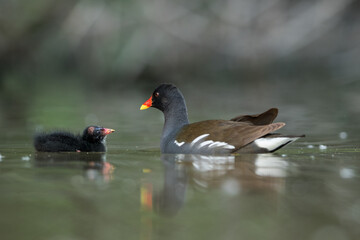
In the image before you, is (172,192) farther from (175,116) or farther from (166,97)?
(166,97)

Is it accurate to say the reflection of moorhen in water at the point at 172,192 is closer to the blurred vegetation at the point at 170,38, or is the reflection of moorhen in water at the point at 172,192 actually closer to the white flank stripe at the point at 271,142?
the white flank stripe at the point at 271,142

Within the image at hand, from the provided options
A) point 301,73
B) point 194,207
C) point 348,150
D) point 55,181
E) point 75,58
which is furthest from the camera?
point 75,58

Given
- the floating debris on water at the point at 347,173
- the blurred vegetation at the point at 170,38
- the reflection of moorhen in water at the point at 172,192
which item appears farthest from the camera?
the blurred vegetation at the point at 170,38

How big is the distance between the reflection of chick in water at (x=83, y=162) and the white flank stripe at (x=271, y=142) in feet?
5.82

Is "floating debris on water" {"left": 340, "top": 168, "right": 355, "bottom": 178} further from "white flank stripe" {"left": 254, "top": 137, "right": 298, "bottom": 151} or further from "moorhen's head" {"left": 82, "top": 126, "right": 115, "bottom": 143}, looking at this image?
"moorhen's head" {"left": 82, "top": 126, "right": 115, "bottom": 143}

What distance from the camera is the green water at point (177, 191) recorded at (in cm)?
380

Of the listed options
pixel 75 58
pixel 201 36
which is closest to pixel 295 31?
pixel 201 36

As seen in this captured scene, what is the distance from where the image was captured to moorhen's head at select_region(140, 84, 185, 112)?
8.10 m

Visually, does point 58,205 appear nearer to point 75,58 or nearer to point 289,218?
point 289,218

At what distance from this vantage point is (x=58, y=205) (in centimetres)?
437

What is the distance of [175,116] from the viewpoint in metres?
7.96

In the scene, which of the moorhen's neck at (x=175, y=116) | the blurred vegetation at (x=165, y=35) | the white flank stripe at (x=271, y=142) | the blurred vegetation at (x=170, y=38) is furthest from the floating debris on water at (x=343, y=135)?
the blurred vegetation at (x=165, y=35)

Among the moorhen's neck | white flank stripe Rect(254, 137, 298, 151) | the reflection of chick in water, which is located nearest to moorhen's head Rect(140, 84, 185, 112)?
the moorhen's neck

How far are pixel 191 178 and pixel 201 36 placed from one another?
70.4ft
